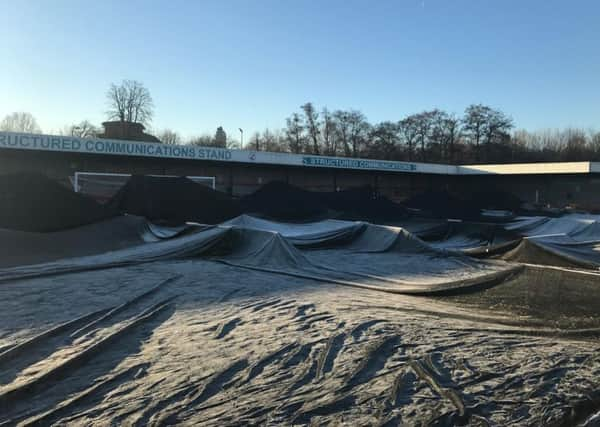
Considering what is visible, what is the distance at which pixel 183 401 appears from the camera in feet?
12.8

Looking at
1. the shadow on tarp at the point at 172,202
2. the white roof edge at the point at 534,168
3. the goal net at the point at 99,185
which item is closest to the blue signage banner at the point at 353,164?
the white roof edge at the point at 534,168

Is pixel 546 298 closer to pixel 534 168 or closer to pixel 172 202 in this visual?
pixel 172 202

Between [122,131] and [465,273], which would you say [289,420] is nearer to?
[465,273]

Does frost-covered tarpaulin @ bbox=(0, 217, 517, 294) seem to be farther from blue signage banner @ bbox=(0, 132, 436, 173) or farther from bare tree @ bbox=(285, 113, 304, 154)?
bare tree @ bbox=(285, 113, 304, 154)

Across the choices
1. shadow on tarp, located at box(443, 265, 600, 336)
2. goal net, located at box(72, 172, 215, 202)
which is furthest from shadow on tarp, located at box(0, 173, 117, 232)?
shadow on tarp, located at box(443, 265, 600, 336)

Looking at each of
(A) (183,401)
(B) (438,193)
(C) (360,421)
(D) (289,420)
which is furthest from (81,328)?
(B) (438,193)

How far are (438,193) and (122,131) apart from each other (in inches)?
1639

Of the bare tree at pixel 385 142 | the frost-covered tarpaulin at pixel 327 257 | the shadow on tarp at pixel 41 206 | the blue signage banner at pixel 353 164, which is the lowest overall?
the frost-covered tarpaulin at pixel 327 257

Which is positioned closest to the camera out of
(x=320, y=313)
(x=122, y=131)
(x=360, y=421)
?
(x=360, y=421)

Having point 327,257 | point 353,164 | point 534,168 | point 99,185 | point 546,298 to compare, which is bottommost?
point 327,257

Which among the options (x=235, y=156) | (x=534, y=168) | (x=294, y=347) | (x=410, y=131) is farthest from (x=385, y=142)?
(x=294, y=347)

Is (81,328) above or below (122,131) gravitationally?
below

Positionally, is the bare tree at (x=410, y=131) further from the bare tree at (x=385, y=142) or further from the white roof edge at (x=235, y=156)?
the white roof edge at (x=235, y=156)

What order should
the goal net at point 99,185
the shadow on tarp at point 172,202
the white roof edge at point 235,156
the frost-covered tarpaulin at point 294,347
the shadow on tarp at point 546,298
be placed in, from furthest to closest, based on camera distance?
the white roof edge at point 235,156 < the goal net at point 99,185 < the shadow on tarp at point 172,202 < the shadow on tarp at point 546,298 < the frost-covered tarpaulin at point 294,347
